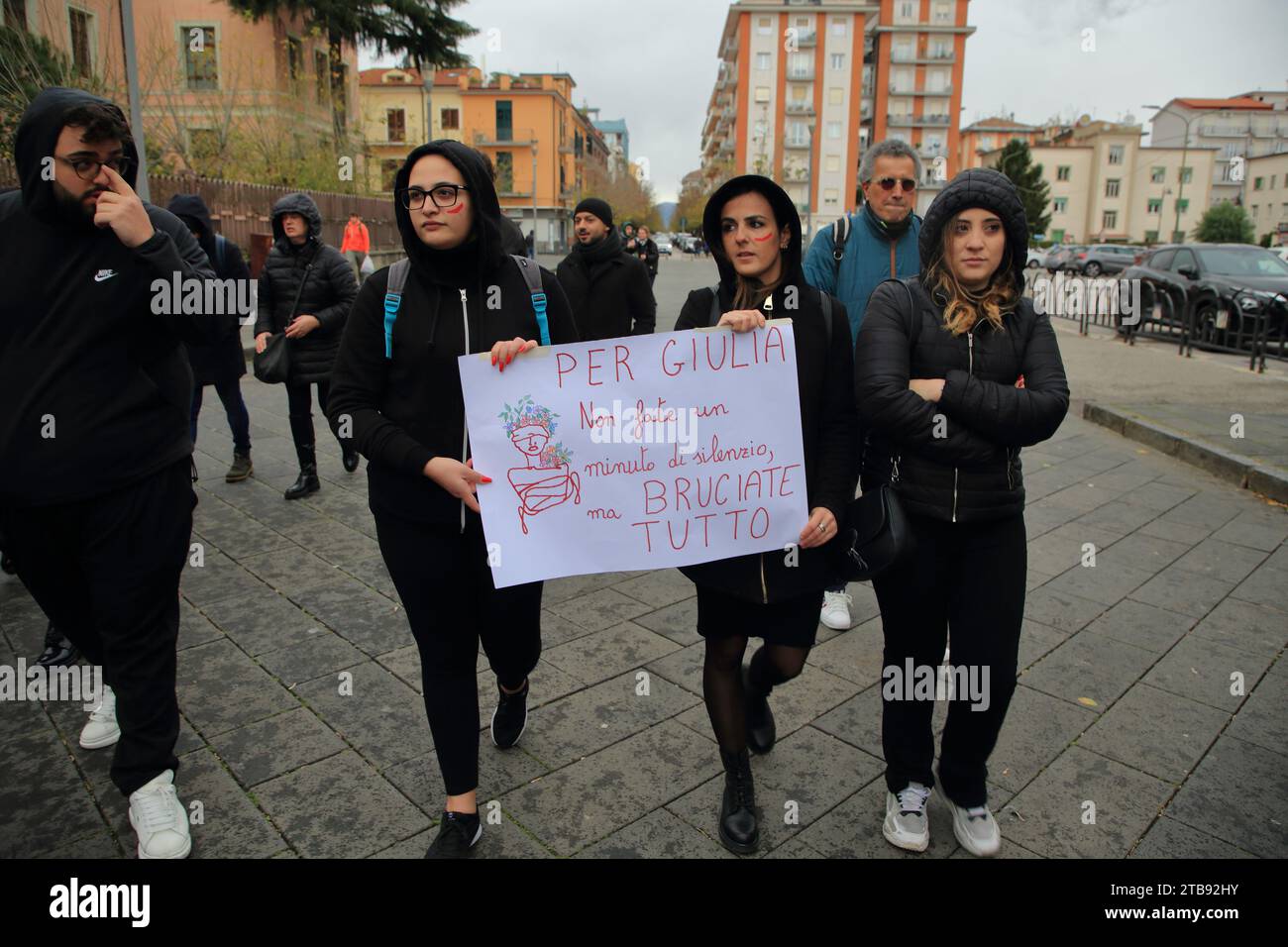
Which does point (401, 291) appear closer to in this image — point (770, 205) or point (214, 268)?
point (770, 205)

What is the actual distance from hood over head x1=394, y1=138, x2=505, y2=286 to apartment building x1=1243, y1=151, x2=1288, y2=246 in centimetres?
9697

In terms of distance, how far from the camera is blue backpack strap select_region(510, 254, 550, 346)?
261cm

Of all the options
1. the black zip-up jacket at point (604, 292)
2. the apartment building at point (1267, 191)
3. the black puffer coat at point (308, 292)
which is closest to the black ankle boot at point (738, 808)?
the black zip-up jacket at point (604, 292)

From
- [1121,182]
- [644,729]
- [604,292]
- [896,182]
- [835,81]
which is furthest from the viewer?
[1121,182]

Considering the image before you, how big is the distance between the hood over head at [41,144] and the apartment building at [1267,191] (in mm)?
97674

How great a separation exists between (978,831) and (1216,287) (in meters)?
15.3

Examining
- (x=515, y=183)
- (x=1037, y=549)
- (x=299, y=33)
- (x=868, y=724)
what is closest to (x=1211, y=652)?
(x=1037, y=549)

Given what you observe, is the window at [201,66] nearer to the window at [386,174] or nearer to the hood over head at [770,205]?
the window at [386,174]

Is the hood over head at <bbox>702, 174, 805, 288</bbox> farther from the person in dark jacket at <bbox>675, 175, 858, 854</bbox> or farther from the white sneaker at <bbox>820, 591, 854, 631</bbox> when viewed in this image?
the white sneaker at <bbox>820, 591, 854, 631</bbox>

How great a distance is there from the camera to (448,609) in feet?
8.45

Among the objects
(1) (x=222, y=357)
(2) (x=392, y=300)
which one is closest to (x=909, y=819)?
(2) (x=392, y=300)

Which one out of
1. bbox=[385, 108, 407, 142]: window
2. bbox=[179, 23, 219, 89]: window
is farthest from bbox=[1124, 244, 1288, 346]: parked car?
bbox=[385, 108, 407, 142]: window
